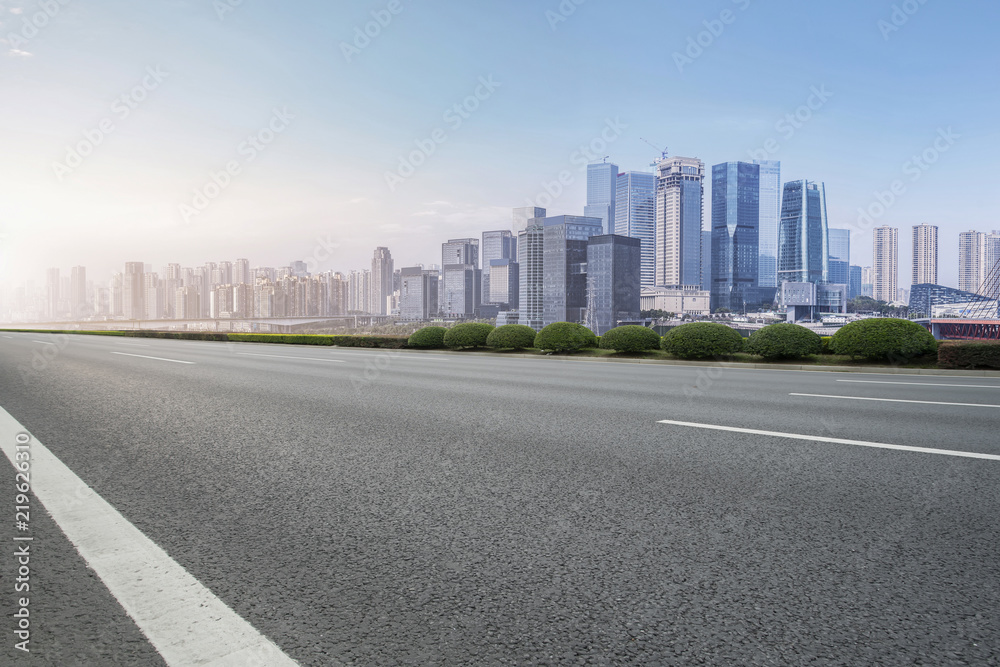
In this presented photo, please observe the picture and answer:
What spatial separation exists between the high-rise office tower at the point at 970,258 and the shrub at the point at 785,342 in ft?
460

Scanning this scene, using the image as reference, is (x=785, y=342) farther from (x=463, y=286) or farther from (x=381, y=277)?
(x=463, y=286)

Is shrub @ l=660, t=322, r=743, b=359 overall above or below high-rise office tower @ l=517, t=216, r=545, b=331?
below

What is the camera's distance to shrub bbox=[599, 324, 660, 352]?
18781mm

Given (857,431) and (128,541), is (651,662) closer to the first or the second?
(128,541)

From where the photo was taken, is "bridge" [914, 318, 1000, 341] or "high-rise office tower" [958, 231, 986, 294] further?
"high-rise office tower" [958, 231, 986, 294]

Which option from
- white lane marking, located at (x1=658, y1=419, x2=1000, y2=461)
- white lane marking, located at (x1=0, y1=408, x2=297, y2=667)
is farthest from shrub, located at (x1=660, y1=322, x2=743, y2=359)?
white lane marking, located at (x1=0, y1=408, x2=297, y2=667)

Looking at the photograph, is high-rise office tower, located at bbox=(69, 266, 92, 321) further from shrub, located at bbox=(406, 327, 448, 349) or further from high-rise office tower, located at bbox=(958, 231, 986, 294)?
high-rise office tower, located at bbox=(958, 231, 986, 294)

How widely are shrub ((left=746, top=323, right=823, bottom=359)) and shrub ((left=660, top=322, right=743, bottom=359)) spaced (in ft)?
2.10

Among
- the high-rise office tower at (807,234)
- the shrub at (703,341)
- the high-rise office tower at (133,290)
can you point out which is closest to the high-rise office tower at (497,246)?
the high-rise office tower at (133,290)

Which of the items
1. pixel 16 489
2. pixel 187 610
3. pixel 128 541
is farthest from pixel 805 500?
pixel 16 489

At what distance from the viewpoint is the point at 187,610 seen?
2.26 meters

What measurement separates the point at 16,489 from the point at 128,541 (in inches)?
69.1

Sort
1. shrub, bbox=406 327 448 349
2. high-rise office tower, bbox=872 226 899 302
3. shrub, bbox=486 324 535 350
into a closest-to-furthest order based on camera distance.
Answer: shrub, bbox=486 324 535 350, shrub, bbox=406 327 448 349, high-rise office tower, bbox=872 226 899 302

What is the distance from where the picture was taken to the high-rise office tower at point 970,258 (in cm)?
12362
